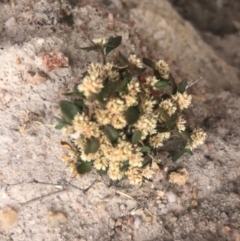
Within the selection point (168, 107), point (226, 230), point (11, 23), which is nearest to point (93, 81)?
point (168, 107)

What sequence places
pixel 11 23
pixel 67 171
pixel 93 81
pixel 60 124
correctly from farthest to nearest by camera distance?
pixel 11 23, pixel 67 171, pixel 60 124, pixel 93 81

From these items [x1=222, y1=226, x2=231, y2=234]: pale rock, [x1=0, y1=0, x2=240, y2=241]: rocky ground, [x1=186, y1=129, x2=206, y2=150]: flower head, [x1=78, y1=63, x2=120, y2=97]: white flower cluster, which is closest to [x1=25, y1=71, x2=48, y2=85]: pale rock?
[x1=0, y1=0, x2=240, y2=241]: rocky ground

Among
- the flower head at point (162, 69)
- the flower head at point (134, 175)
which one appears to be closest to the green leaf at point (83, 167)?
the flower head at point (134, 175)

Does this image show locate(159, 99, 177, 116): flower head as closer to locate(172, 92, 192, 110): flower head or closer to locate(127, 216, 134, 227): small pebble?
locate(172, 92, 192, 110): flower head

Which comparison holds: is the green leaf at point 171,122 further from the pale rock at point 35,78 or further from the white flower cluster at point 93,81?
the pale rock at point 35,78

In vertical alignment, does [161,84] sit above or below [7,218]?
above

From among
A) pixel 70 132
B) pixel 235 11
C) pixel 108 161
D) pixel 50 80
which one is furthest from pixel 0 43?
pixel 235 11

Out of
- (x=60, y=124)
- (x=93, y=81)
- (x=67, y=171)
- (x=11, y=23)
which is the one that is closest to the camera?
(x=93, y=81)

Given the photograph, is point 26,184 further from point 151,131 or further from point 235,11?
point 235,11

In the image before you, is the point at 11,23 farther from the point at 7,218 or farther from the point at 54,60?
the point at 7,218
